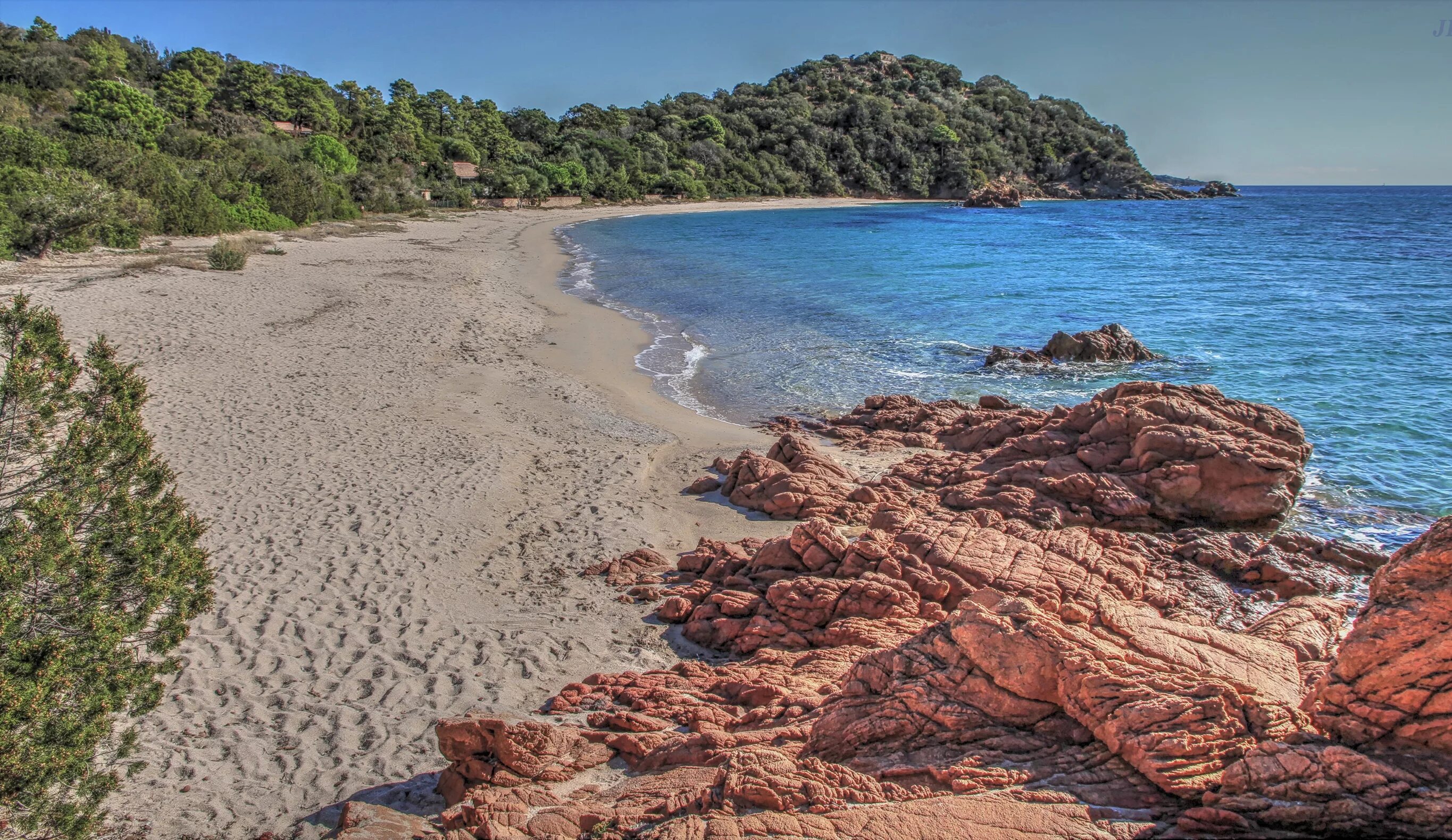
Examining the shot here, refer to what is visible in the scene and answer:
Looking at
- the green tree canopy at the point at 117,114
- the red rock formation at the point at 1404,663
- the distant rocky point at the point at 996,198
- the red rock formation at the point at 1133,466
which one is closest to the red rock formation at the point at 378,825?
the red rock formation at the point at 1404,663

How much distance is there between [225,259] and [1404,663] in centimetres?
3133

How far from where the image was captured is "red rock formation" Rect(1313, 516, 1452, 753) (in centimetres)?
387

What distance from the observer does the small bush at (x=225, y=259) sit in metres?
26.5

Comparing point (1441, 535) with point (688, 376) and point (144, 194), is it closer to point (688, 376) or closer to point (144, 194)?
point (688, 376)

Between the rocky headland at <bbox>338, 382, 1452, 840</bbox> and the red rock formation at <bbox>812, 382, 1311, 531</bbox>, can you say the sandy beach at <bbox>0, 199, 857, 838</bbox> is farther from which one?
the red rock formation at <bbox>812, 382, 1311, 531</bbox>

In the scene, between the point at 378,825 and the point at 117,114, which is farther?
the point at 117,114

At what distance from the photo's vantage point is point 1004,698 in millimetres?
4816

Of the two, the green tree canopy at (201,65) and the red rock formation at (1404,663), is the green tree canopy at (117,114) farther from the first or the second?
the red rock formation at (1404,663)

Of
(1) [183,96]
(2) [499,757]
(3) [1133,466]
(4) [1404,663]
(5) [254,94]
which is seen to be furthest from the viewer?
(5) [254,94]

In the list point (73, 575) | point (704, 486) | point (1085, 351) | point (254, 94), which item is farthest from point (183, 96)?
point (73, 575)

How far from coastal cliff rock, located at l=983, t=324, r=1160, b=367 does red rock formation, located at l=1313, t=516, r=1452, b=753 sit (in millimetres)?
15955

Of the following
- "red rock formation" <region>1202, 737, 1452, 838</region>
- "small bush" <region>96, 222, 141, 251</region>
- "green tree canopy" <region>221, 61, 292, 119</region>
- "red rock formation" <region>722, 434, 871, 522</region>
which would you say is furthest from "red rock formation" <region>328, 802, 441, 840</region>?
"green tree canopy" <region>221, 61, 292, 119</region>

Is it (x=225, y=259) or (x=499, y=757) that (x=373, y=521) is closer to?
(x=499, y=757)

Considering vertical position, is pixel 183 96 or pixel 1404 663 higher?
pixel 183 96
